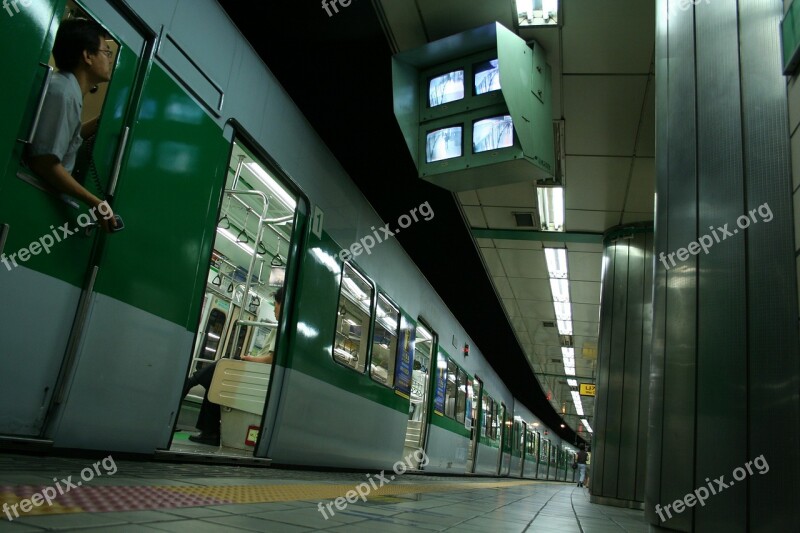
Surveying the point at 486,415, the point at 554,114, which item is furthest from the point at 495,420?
the point at 554,114

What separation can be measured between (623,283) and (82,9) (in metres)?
6.12

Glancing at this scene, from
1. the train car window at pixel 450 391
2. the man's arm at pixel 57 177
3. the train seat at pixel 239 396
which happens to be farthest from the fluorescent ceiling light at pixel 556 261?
the man's arm at pixel 57 177

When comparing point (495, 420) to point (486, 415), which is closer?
point (486, 415)

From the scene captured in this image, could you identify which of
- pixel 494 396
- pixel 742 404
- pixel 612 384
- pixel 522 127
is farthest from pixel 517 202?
pixel 494 396

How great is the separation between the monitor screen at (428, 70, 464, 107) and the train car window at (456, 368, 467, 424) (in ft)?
23.1

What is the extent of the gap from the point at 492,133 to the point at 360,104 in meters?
1.76

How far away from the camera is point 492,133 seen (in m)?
4.29

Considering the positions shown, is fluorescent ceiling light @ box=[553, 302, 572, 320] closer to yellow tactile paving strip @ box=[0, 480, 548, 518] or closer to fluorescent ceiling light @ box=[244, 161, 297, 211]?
fluorescent ceiling light @ box=[244, 161, 297, 211]

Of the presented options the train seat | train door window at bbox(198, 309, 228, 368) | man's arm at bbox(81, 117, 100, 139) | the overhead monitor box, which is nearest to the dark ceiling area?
the overhead monitor box

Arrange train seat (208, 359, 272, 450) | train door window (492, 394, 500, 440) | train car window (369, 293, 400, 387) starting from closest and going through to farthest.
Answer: train seat (208, 359, 272, 450) < train car window (369, 293, 400, 387) < train door window (492, 394, 500, 440)

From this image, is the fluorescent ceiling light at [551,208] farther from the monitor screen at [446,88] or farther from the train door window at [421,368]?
the train door window at [421,368]

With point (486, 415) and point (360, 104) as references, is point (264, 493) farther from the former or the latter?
point (486, 415)

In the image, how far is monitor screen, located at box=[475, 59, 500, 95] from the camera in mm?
4297

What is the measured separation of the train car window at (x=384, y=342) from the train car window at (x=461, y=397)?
3858 mm
